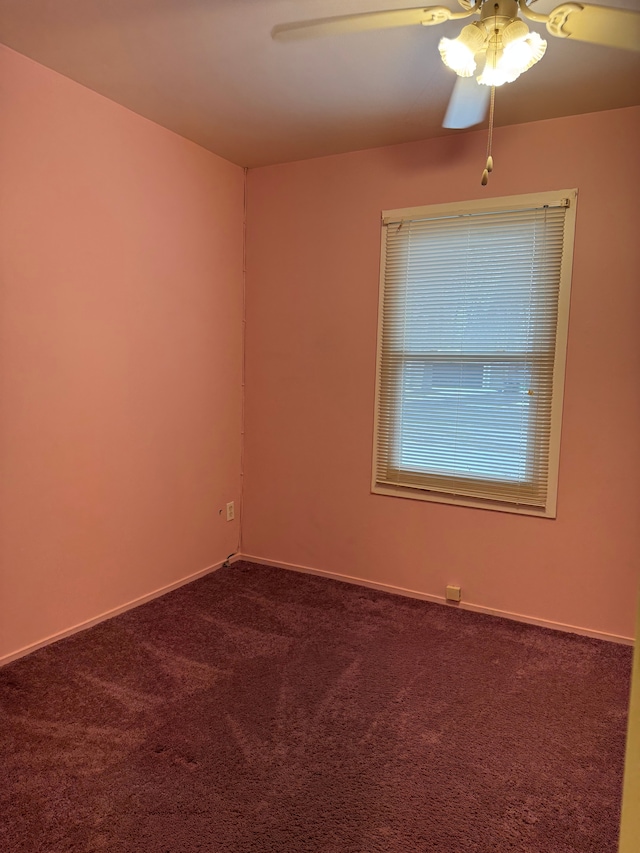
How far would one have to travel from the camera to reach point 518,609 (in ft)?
10.0

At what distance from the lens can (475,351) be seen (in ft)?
10.1

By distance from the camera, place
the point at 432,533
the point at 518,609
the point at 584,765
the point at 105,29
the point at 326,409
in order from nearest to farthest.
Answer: the point at 584,765
the point at 105,29
the point at 518,609
the point at 432,533
the point at 326,409

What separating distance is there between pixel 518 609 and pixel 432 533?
61 cm

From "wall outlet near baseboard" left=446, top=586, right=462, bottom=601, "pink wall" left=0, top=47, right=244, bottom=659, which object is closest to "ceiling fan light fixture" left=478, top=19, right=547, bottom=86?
"pink wall" left=0, top=47, right=244, bottom=659

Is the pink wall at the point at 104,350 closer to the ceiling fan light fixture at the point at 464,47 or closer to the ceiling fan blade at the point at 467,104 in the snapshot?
the ceiling fan blade at the point at 467,104

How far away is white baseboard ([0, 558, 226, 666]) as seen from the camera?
8.36 ft

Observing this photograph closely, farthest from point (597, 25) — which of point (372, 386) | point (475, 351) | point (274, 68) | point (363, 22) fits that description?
point (372, 386)

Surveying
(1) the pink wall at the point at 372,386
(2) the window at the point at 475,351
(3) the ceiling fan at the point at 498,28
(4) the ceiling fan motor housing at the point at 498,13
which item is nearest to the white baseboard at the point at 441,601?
(1) the pink wall at the point at 372,386

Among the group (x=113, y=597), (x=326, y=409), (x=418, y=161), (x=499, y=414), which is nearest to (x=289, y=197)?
(x=418, y=161)

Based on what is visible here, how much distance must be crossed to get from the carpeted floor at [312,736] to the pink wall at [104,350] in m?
0.38

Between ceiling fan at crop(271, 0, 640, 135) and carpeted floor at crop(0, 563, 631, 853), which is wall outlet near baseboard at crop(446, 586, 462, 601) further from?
A: ceiling fan at crop(271, 0, 640, 135)

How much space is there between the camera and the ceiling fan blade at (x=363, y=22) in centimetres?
179

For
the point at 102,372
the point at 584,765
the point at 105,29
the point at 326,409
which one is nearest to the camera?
the point at 584,765

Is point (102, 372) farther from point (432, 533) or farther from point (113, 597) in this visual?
point (432, 533)
